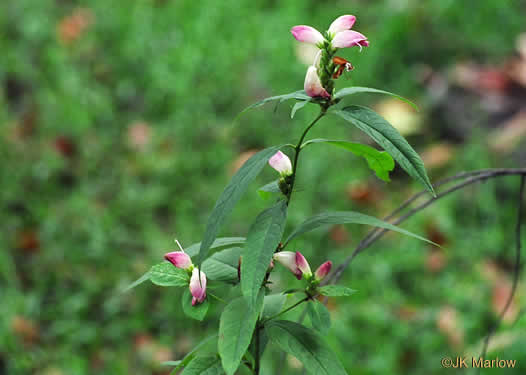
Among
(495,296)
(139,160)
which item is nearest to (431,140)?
(495,296)

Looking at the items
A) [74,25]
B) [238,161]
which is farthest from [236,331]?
[74,25]

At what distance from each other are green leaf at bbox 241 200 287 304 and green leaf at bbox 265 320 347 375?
0.10 metres

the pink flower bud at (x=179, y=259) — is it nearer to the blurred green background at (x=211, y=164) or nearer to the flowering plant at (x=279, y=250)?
the flowering plant at (x=279, y=250)

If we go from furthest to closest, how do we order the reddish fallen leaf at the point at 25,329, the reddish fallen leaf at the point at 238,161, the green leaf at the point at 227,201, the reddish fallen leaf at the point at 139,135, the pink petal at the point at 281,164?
the reddish fallen leaf at the point at 139,135 < the reddish fallen leaf at the point at 238,161 < the reddish fallen leaf at the point at 25,329 < the pink petal at the point at 281,164 < the green leaf at the point at 227,201

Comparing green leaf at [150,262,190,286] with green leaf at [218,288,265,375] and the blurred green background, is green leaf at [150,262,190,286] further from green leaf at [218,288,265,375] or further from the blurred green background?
the blurred green background

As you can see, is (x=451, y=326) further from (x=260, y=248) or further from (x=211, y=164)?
(x=260, y=248)

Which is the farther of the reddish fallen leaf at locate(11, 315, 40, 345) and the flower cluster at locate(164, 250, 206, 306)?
the reddish fallen leaf at locate(11, 315, 40, 345)

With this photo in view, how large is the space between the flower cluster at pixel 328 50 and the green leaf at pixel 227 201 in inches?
3.5

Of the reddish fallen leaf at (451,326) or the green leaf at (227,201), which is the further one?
the reddish fallen leaf at (451,326)

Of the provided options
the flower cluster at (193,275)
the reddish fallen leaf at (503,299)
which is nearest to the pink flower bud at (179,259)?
the flower cluster at (193,275)

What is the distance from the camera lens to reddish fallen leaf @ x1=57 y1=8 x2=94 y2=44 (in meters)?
2.60

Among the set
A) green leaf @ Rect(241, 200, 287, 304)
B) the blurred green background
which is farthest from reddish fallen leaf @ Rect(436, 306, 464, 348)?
green leaf @ Rect(241, 200, 287, 304)

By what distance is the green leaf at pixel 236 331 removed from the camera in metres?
0.54

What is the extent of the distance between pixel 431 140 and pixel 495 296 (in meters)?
0.82
